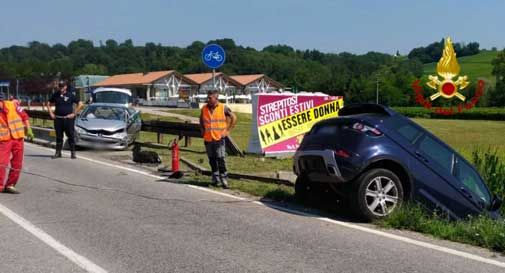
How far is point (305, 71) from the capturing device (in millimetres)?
145125

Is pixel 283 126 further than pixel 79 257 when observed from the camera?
Yes

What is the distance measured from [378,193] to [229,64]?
154617mm

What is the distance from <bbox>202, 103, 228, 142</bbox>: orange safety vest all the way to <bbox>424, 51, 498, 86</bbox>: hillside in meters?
125

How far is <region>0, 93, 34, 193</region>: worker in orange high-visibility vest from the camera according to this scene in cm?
1032

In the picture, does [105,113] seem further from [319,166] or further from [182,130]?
[319,166]

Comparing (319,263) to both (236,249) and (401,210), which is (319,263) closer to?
(236,249)

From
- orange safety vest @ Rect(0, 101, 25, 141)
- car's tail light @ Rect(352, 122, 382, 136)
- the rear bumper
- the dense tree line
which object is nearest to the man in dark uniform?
orange safety vest @ Rect(0, 101, 25, 141)

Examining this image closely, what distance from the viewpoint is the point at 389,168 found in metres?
8.34

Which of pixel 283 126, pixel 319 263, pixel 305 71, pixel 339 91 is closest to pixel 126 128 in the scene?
pixel 283 126

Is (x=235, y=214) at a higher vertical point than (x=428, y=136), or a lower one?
lower

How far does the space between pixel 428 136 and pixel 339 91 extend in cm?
8500

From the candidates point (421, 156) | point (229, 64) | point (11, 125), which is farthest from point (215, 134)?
point (229, 64)

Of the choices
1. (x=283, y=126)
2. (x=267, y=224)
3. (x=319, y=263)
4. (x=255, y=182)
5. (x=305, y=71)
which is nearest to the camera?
(x=319, y=263)

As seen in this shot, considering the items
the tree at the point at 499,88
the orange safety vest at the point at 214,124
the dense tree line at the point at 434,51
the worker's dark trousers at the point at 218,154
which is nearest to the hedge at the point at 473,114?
the tree at the point at 499,88
